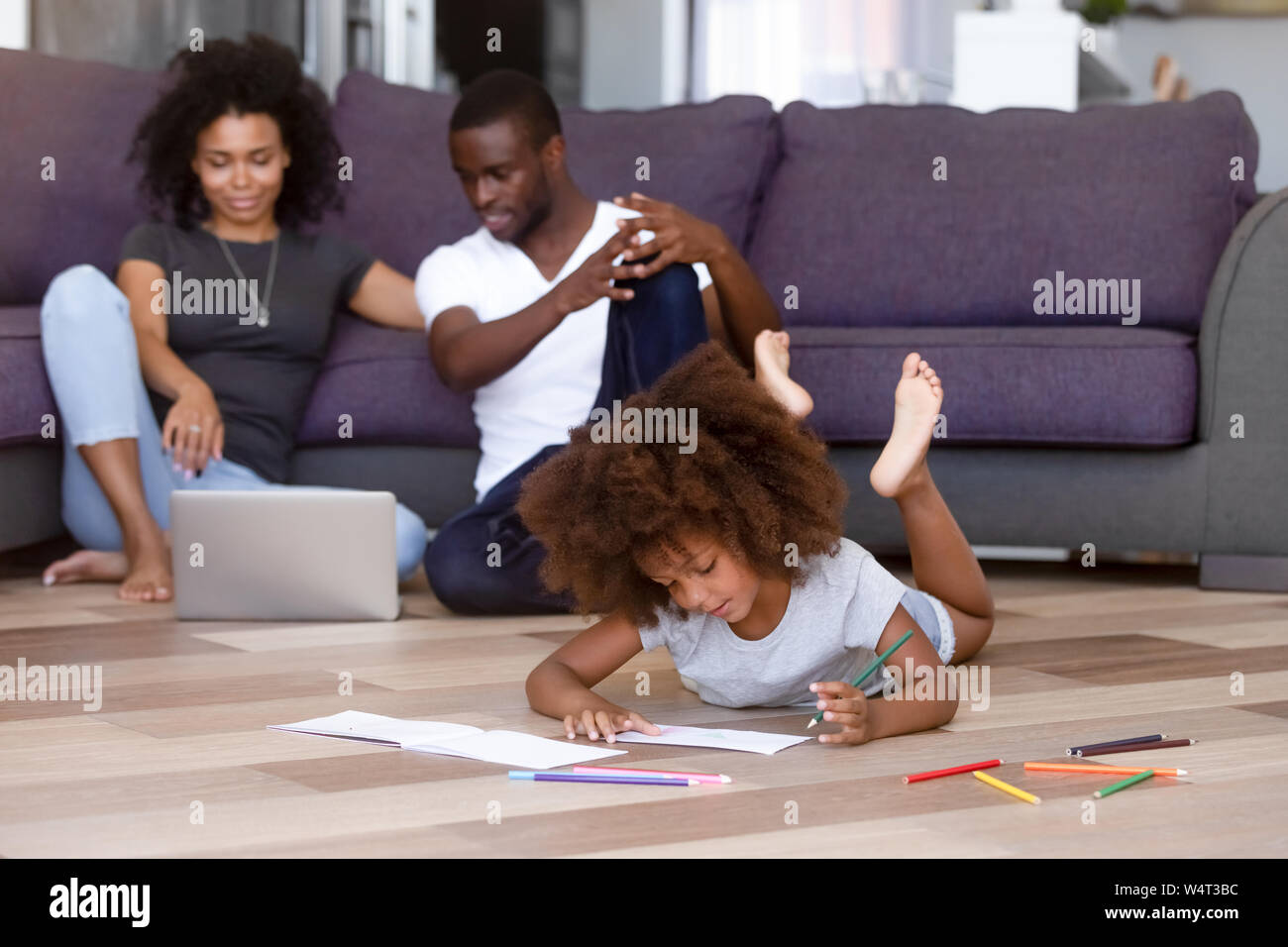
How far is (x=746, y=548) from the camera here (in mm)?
1617

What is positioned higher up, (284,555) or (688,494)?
(688,494)

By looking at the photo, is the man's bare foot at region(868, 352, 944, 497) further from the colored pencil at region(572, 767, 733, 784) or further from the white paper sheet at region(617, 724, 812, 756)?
the colored pencil at region(572, 767, 733, 784)

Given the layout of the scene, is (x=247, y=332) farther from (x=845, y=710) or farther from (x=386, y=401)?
(x=845, y=710)

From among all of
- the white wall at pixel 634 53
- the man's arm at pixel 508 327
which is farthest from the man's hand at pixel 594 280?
the white wall at pixel 634 53

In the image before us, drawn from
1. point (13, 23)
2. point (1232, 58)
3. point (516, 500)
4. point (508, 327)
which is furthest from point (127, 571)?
point (1232, 58)

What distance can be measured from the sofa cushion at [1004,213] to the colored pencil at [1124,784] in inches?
66.8

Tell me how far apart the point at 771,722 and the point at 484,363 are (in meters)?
0.95

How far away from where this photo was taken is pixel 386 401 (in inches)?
113

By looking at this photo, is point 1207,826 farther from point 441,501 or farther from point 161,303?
point 161,303

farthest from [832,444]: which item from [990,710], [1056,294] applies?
[990,710]

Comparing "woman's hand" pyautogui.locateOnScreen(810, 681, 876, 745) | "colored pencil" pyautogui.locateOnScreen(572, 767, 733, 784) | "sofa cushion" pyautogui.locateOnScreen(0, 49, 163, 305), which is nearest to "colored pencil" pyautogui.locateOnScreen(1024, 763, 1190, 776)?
"woman's hand" pyautogui.locateOnScreen(810, 681, 876, 745)

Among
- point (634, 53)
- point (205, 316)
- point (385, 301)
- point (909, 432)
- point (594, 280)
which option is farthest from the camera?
point (634, 53)

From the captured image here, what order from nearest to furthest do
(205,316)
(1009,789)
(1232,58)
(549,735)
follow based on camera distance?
1. (1009,789)
2. (549,735)
3. (205,316)
4. (1232,58)

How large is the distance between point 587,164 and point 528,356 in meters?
0.77
